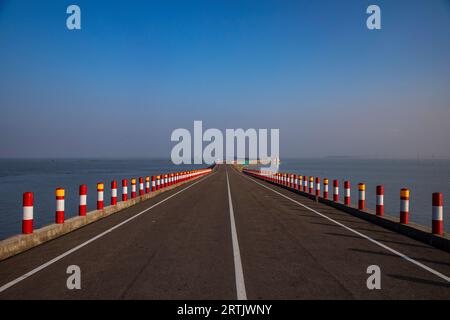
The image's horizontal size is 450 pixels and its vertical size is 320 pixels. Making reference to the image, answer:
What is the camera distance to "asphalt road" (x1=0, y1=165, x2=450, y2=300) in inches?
216

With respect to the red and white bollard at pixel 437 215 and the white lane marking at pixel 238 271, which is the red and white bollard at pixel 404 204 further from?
the white lane marking at pixel 238 271

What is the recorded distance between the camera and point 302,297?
5.25 m

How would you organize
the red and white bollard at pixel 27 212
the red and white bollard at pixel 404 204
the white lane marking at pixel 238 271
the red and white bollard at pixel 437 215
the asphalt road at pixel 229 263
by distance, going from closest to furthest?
the white lane marking at pixel 238 271, the asphalt road at pixel 229 263, the red and white bollard at pixel 27 212, the red and white bollard at pixel 437 215, the red and white bollard at pixel 404 204

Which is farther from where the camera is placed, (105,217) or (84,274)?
(105,217)

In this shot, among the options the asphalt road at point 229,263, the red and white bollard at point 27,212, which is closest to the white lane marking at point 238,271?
the asphalt road at point 229,263

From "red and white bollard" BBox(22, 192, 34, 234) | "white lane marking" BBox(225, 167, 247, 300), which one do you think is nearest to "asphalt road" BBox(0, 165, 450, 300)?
"white lane marking" BBox(225, 167, 247, 300)

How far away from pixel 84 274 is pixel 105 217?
7.60 metres

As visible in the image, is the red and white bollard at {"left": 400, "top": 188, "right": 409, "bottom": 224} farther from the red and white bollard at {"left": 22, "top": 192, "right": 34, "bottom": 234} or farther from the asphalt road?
the red and white bollard at {"left": 22, "top": 192, "right": 34, "bottom": 234}

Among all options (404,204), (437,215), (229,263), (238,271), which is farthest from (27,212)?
(404,204)

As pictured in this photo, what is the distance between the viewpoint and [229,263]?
7.00 meters

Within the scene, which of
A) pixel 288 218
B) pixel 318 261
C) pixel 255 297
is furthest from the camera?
pixel 288 218

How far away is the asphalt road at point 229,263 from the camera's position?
5.49 m
